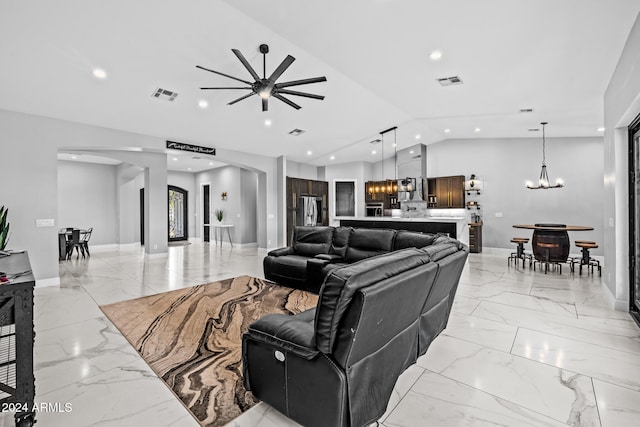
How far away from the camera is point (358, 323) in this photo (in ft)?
4.81

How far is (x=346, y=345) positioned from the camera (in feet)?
4.92

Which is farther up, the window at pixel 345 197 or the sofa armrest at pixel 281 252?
the window at pixel 345 197

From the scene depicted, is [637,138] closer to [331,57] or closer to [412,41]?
[412,41]

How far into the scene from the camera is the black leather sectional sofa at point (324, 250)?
14.7ft

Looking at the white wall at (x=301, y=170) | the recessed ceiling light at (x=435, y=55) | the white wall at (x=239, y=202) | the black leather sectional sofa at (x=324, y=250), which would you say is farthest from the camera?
the white wall at (x=301, y=170)

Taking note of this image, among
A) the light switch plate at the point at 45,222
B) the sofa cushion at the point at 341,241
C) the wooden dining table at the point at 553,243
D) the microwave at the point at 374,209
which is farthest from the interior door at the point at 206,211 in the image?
the wooden dining table at the point at 553,243

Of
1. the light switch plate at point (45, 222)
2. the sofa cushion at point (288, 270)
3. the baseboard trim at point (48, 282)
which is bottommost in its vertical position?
the baseboard trim at point (48, 282)

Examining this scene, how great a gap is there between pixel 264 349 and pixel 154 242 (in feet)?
24.4

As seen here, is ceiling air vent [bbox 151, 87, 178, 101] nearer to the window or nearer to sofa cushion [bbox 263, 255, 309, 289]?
sofa cushion [bbox 263, 255, 309, 289]

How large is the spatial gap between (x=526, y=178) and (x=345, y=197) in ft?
18.6

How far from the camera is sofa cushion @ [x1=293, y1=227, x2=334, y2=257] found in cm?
531

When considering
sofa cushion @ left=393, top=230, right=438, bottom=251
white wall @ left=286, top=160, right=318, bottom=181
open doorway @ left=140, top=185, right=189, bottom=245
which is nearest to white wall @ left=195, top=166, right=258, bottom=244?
white wall @ left=286, top=160, right=318, bottom=181

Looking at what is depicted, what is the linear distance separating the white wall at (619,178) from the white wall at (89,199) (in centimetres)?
1251

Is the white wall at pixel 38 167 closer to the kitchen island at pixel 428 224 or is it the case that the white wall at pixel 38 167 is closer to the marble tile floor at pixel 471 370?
the marble tile floor at pixel 471 370
